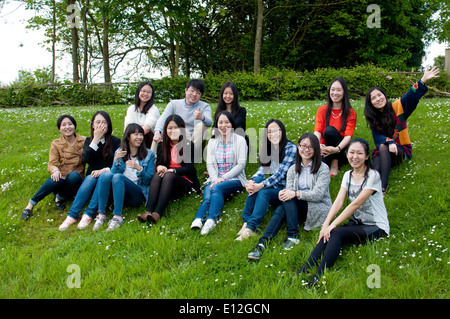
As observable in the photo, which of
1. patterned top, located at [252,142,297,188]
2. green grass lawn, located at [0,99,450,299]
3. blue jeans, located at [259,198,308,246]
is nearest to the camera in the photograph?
green grass lawn, located at [0,99,450,299]

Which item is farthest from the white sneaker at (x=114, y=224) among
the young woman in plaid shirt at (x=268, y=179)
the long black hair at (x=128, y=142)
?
the young woman in plaid shirt at (x=268, y=179)

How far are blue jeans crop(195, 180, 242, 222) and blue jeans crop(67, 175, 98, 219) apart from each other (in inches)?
65.3

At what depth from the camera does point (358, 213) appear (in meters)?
3.85

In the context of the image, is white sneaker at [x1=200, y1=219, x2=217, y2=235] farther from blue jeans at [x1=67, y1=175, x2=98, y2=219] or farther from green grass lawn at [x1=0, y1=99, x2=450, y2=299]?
blue jeans at [x1=67, y1=175, x2=98, y2=219]

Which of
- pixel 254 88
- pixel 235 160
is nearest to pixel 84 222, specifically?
pixel 235 160

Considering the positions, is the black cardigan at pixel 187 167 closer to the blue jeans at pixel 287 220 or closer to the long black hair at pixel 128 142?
the long black hair at pixel 128 142

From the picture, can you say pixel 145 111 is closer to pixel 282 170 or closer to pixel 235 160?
pixel 235 160

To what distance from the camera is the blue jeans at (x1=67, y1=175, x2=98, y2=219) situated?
513 centimetres

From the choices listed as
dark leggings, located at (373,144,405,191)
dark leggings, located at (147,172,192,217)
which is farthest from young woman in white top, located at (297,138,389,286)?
dark leggings, located at (147,172,192,217)

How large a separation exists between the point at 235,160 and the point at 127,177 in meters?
1.64

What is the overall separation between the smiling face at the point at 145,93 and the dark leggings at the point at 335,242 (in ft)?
13.1
